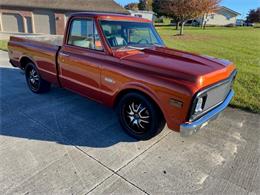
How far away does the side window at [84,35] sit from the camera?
3695mm

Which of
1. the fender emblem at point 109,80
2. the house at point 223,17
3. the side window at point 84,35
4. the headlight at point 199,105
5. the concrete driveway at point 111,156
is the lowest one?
the concrete driveway at point 111,156

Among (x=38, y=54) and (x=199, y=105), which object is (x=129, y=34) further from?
(x=38, y=54)

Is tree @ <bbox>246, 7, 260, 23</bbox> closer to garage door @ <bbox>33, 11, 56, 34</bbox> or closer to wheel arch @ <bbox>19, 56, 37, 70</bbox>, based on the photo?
garage door @ <bbox>33, 11, 56, 34</bbox>

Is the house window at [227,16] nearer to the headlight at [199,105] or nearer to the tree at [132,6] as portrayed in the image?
the tree at [132,6]

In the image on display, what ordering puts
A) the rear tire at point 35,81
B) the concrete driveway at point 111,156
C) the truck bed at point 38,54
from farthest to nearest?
→ the rear tire at point 35,81 < the truck bed at point 38,54 < the concrete driveway at point 111,156

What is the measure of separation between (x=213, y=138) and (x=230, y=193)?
48.7 inches

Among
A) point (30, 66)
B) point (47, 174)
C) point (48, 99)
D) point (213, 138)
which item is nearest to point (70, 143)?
point (47, 174)

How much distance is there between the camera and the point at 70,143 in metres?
3.35

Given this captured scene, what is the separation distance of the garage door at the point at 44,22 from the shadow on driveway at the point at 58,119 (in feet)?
78.5

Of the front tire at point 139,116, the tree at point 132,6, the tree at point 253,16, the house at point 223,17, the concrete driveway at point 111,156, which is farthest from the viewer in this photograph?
the tree at point 132,6

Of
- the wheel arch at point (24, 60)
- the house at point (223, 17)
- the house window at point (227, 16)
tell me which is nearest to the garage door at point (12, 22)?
the wheel arch at point (24, 60)

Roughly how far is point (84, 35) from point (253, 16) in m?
83.9

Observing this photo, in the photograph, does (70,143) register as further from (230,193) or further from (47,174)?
(230,193)

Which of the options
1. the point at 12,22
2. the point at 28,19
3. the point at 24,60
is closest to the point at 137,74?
the point at 24,60
